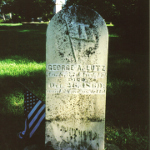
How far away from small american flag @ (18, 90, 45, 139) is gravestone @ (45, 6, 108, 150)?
17.5 inches

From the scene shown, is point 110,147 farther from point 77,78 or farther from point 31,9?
point 31,9

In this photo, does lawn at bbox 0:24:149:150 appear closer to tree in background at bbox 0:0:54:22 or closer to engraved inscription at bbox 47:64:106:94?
engraved inscription at bbox 47:64:106:94

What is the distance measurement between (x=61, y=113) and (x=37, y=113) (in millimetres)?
603

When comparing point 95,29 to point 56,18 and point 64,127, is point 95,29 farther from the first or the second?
point 64,127

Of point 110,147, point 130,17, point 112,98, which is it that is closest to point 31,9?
point 130,17

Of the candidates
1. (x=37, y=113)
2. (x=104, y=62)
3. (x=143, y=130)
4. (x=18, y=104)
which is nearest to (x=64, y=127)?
(x=37, y=113)

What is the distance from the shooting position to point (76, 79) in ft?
7.03

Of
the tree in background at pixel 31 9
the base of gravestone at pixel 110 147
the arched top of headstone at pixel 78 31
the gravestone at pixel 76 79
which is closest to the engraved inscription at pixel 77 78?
the gravestone at pixel 76 79

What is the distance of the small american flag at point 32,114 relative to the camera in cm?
267

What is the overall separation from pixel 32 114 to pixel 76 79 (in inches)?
36.0

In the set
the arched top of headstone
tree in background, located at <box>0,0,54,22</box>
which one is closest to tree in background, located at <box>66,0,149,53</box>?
the arched top of headstone

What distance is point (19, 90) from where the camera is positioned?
4105 millimetres

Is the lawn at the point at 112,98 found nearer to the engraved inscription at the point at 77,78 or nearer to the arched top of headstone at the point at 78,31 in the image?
the engraved inscription at the point at 77,78

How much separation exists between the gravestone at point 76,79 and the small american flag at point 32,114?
1.46ft
